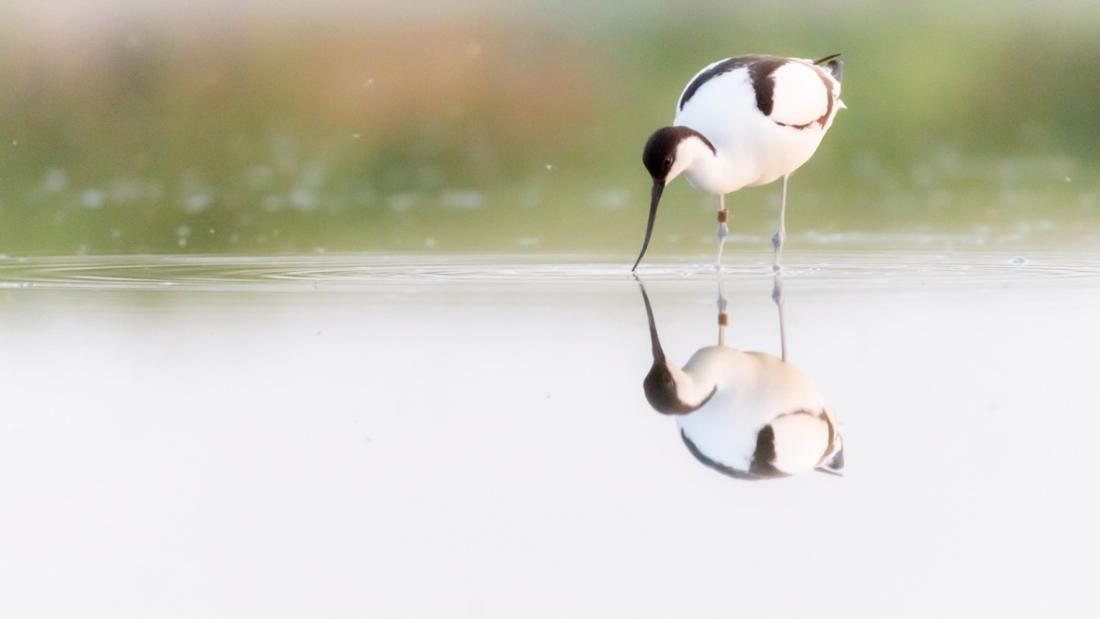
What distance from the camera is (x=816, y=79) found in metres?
8.94

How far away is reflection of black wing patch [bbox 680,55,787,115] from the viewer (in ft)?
27.9

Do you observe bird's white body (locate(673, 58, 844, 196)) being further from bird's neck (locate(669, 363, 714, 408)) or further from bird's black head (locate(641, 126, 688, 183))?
bird's neck (locate(669, 363, 714, 408))

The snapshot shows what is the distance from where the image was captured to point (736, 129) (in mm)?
8445

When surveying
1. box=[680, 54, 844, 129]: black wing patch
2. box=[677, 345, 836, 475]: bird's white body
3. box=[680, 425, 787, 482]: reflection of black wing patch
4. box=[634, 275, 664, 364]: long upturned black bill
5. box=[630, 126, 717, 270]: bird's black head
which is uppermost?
box=[680, 54, 844, 129]: black wing patch

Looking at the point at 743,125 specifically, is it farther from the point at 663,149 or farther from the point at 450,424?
the point at 450,424

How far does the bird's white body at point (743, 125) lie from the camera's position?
844 cm

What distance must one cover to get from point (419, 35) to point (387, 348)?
8885 mm

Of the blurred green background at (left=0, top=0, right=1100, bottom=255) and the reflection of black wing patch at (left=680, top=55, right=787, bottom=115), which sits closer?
the reflection of black wing patch at (left=680, top=55, right=787, bottom=115)

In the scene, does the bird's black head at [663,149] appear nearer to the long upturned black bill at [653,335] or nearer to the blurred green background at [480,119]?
the long upturned black bill at [653,335]

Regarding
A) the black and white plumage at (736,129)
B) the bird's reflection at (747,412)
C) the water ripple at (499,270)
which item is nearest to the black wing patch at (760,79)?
the black and white plumage at (736,129)

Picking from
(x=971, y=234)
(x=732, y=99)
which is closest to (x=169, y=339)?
(x=732, y=99)

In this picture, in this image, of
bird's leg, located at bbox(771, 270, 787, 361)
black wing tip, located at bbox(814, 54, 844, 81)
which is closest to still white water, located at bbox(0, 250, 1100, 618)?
bird's leg, located at bbox(771, 270, 787, 361)

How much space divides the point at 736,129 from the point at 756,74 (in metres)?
0.28

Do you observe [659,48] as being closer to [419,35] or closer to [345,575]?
[419,35]
